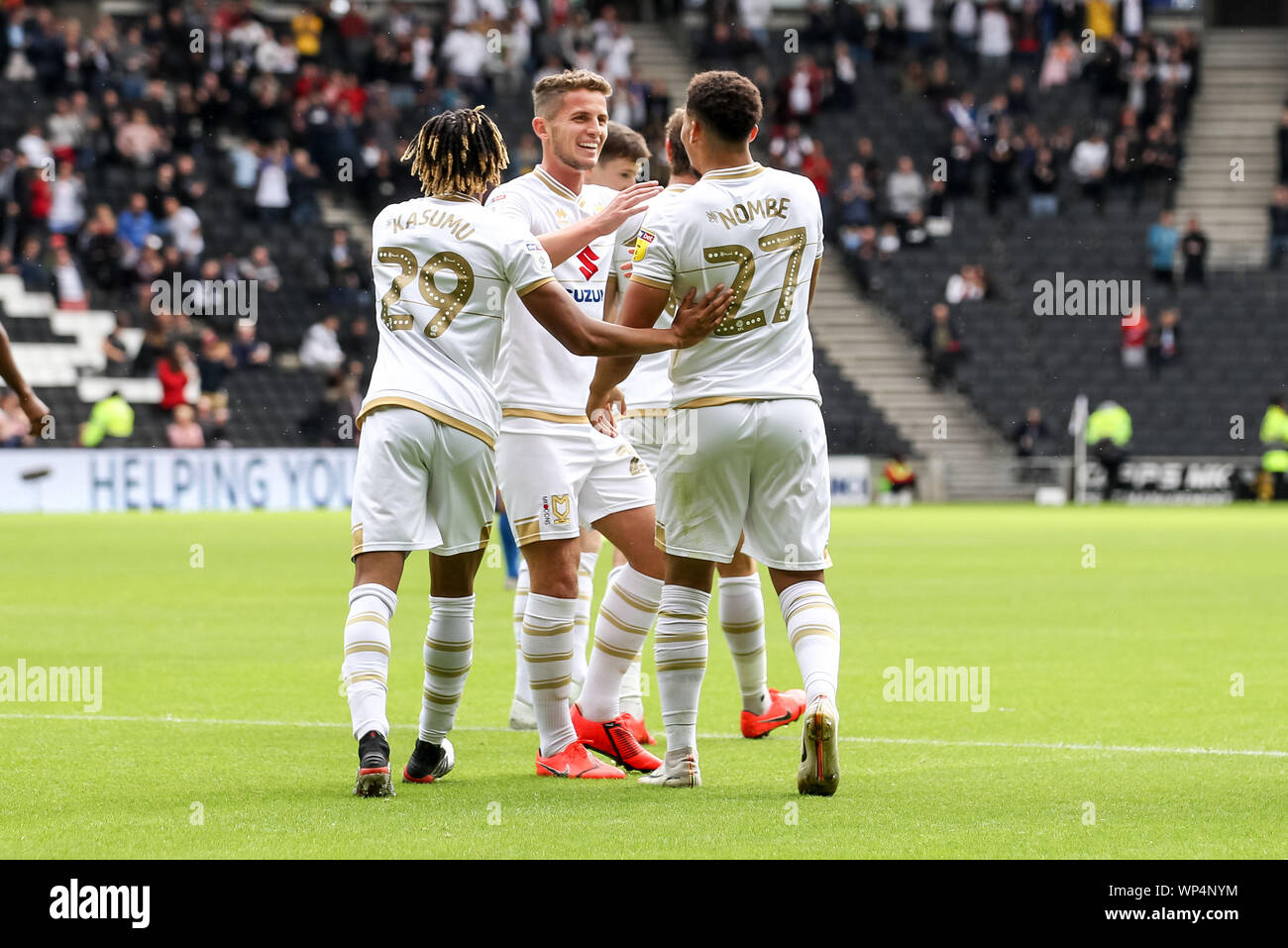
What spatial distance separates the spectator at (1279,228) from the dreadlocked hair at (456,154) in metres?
30.8

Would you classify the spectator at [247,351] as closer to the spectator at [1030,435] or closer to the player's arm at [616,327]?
the spectator at [1030,435]

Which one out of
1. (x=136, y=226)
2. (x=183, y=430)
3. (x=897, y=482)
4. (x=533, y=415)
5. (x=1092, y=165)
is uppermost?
(x=1092, y=165)

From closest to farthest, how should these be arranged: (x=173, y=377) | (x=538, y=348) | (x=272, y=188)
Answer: (x=538, y=348) → (x=173, y=377) → (x=272, y=188)

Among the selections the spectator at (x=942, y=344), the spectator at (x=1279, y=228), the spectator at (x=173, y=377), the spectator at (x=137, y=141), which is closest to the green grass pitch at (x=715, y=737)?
the spectator at (x=173, y=377)

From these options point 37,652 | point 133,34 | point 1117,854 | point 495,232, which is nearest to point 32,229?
point 133,34

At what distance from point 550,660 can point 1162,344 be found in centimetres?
2882

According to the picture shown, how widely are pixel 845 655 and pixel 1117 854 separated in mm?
5798

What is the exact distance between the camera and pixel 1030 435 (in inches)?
1284

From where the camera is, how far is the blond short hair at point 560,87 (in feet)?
23.2

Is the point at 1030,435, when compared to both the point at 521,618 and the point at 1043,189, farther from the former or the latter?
the point at 521,618

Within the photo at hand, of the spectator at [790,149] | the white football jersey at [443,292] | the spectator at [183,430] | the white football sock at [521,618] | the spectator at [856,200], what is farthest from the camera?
the spectator at [856,200]

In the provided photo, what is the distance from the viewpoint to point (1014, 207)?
116ft

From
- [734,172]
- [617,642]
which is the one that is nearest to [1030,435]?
[617,642]

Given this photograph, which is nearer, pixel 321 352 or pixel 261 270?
→ pixel 321 352
